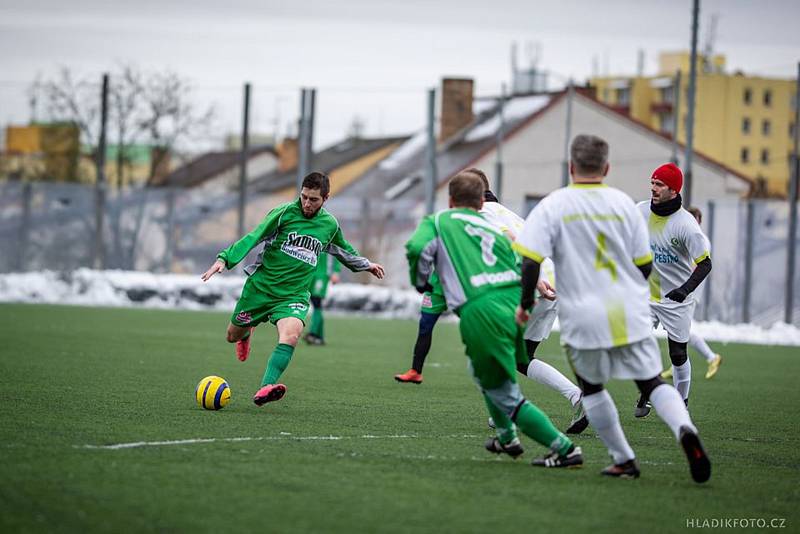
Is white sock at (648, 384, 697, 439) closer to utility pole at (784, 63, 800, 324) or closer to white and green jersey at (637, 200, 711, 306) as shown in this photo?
white and green jersey at (637, 200, 711, 306)

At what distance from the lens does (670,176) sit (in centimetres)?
1040

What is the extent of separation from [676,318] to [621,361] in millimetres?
3842

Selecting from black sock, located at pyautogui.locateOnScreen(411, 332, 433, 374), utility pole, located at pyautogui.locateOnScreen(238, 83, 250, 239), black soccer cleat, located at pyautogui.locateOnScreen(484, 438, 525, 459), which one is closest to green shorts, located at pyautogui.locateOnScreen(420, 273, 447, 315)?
black sock, located at pyautogui.locateOnScreen(411, 332, 433, 374)

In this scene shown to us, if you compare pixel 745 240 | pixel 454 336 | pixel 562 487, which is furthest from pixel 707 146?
pixel 562 487

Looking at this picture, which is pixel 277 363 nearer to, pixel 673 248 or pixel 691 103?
pixel 673 248

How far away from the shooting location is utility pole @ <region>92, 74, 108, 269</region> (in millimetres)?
29938

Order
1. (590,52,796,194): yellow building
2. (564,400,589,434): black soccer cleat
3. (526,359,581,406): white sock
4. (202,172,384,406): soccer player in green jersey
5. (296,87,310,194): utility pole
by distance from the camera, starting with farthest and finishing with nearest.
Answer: (590,52,796,194): yellow building
(296,87,310,194): utility pole
(202,172,384,406): soccer player in green jersey
(526,359,581,406): white sock
(564,400,589,434): black soccer cleat

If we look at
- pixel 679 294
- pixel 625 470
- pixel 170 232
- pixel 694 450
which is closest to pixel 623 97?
pixel 170 232

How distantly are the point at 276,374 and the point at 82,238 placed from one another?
2082cm

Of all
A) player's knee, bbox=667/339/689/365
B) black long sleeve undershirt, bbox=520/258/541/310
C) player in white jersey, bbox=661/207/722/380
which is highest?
black long sleeve undershirt, bbox=520/258/541/310

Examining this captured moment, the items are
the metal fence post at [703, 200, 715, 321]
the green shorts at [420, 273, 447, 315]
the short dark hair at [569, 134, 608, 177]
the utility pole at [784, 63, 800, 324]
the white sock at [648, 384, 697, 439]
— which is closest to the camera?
the white sock at [648, 384, 697, 439]

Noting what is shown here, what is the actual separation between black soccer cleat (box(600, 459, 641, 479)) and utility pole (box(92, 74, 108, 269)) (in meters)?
24.1

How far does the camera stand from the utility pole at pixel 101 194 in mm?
29938

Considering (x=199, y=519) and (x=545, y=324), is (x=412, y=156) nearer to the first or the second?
(x=545, y=324)
